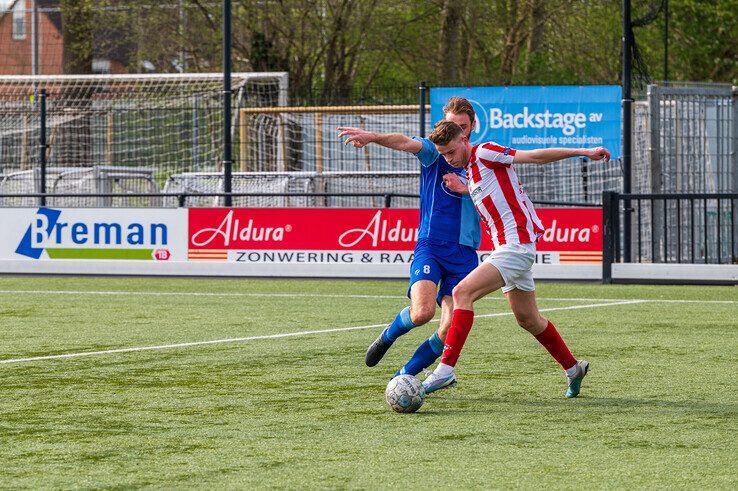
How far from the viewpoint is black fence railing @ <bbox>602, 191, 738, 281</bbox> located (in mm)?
17719

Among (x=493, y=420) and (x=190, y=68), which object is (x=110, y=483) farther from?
(x=190, y=68)

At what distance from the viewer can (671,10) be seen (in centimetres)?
4116

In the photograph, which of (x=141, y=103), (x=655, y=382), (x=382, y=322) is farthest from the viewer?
(x=141, y=103)

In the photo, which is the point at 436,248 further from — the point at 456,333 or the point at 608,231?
the point at 608,231

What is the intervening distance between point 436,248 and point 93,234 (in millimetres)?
11644

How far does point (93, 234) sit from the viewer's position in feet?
62.5

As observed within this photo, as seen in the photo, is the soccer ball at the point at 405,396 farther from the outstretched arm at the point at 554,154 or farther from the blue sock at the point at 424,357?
the outstretched arm at the point at 554,154

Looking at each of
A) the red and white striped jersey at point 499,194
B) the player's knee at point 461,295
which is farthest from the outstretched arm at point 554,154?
the player's knee at point 461,295

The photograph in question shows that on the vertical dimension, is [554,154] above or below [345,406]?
above

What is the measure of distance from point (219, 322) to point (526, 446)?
22.7 feet

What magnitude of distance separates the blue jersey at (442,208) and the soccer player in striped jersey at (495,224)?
384 millimetres

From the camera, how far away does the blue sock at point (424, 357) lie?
793 cm

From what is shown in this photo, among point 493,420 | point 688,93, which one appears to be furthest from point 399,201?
point 493,420

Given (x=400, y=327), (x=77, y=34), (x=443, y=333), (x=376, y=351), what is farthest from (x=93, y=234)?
(x=77, y=34)
